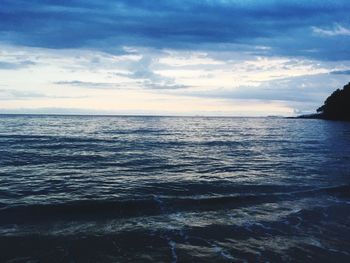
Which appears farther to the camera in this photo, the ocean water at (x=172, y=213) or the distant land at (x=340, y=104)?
the distant land at (x=340, y=104)

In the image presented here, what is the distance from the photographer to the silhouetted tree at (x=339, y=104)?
463 ft

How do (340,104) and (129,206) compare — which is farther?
(340,104)

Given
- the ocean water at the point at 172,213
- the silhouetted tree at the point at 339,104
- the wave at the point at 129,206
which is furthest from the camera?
the silhouetted tree at the point at 339,104

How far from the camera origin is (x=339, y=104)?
5738 inches

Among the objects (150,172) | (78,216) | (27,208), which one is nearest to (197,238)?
(78,216)

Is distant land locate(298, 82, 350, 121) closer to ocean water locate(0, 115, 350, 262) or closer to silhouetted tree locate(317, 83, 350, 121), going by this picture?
silhouetted tree locate(317, 83, 350, 121)

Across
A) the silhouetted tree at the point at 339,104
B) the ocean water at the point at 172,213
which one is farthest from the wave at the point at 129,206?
the silhouetted tree at the point at 339,104

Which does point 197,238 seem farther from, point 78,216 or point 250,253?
point 78,216

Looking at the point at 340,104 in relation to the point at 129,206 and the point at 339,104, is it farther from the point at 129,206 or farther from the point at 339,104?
the point at 129,206

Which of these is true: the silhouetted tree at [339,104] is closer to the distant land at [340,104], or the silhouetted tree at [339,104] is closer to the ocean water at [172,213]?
the distant land at [340,104]

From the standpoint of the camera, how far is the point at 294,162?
92.1ft

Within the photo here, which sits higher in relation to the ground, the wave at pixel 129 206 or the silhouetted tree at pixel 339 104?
the silhouetted tree at pixel 339 104

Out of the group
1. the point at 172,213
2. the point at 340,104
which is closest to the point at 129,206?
the point at 172,213

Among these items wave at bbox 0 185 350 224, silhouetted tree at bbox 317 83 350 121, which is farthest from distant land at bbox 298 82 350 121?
wave at bbox 0 185 350 224
